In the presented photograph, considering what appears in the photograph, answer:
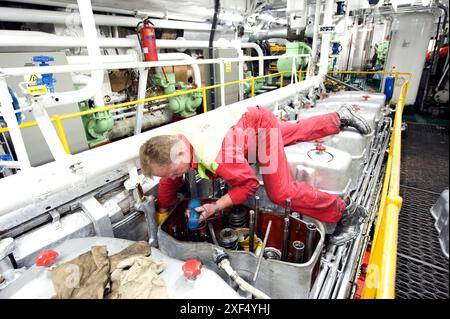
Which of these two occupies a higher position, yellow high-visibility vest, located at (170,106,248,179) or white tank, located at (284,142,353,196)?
yellow high-visibility vest, located at (170,106,248,179)

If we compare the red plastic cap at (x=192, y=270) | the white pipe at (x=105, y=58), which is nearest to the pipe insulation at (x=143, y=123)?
the white pipe at (x=105, y=58)

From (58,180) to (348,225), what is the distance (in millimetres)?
2117

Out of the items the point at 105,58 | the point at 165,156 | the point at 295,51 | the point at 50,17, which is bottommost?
the point at 165,156

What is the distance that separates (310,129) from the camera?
2.86 metres

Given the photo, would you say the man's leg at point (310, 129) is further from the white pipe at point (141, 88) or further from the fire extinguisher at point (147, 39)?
the fire extinguisher at point (147, 39)

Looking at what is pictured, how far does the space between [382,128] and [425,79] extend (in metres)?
3.87

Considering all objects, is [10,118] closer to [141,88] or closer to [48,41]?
[48,41]

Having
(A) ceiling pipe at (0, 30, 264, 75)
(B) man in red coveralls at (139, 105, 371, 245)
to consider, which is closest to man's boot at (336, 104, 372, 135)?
(B) man in red coveralls at (139, 105, 371, 245)

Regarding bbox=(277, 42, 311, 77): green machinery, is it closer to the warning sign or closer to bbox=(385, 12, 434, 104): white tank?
bbox=(385, 12, 434, 104): white tank

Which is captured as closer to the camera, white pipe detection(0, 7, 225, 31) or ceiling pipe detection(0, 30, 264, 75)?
ceiling pipe detection(0, 30, 264, 75)

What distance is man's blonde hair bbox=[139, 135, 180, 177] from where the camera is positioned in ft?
5.05

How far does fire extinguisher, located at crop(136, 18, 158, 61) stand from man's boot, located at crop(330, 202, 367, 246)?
11.8 ft

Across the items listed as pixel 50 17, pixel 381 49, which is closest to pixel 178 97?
pixel 50 17

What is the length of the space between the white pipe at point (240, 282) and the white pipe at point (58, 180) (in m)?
1.01
